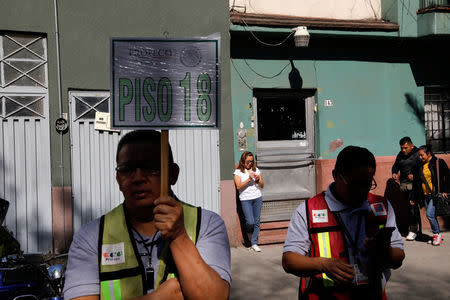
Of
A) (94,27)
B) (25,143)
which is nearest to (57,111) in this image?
(25,143)

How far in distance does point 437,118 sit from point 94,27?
7499 mm

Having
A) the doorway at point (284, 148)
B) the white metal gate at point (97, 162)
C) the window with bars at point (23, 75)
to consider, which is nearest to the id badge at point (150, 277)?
the white metal gate at point (97, 162)

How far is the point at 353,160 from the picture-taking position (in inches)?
135

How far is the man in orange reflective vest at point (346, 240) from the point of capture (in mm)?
3207

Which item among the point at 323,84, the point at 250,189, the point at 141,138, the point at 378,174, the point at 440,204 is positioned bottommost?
the point at 440,204

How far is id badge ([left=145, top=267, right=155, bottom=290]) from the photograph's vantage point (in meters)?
2.25

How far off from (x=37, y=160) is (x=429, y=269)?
6.39 metres

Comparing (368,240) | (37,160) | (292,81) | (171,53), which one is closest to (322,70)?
(292,81)

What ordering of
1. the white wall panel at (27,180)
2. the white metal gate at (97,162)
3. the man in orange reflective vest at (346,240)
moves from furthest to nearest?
1. the white metal gate at (97,162)
2. the white wall panel at (27,180)
3. the man in orange reflective vest at (346,240)

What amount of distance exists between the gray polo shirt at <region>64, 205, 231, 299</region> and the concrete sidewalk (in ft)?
17.0

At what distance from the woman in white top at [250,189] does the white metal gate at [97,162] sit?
698mm

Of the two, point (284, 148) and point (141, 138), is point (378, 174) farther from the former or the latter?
point (141, 138)

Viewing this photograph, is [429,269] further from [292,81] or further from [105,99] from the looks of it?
[105,99]

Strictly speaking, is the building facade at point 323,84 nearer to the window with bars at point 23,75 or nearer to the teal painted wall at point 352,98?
the teal painted wall at point 352,98
